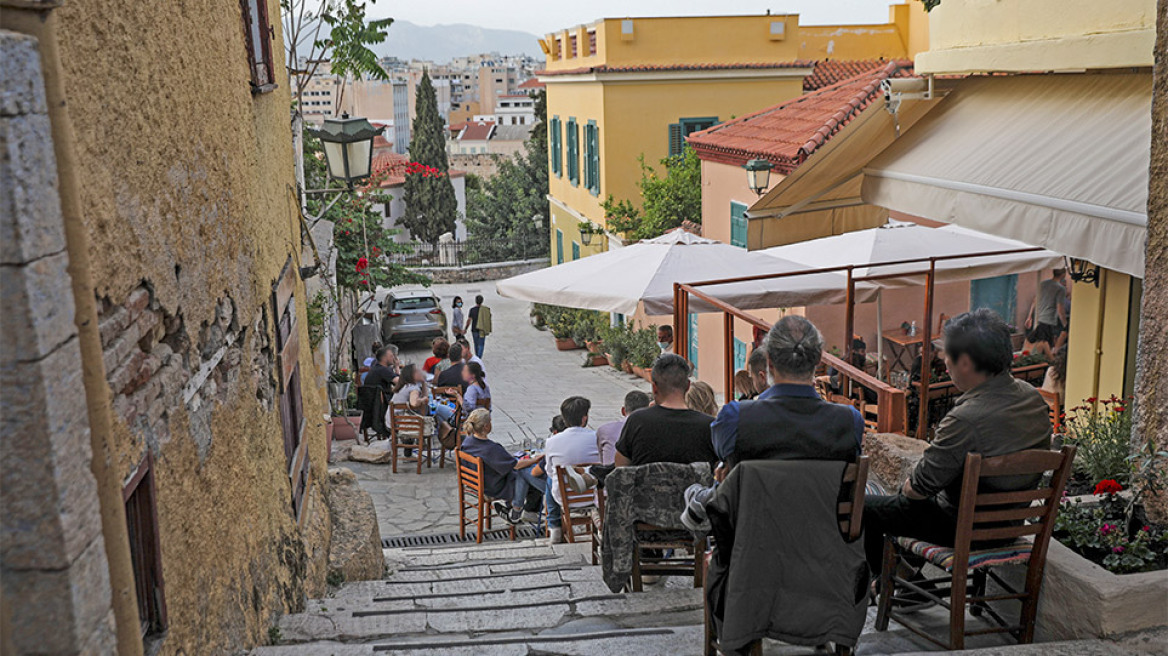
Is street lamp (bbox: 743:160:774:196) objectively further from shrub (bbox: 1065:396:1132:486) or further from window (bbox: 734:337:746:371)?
shrub (bbox: 1065:396:1132:486)

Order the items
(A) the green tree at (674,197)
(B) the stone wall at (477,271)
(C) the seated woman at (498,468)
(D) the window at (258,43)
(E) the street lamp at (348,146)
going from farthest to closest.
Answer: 1. (B) the stone wall at (477,271)
2. (A) the green tree at (674,197)
3. (E) the street lamp at (348,146)
4. (C) the seated woman at (498,468)
5. (D) the window at (258,43)

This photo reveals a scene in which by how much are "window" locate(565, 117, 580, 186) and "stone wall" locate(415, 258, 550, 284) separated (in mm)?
9400

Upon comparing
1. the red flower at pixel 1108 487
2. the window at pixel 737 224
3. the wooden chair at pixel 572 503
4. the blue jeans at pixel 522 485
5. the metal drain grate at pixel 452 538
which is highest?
the red flower at pixel 1108 487

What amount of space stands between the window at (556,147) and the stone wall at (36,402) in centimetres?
2545

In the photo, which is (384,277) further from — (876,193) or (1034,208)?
(1034,208)

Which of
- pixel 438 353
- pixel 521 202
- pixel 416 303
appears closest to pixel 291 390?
pixel 438 353

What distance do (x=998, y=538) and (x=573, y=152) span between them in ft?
74.5

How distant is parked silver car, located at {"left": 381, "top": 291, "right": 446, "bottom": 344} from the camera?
2469 cm

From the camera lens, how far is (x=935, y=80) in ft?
25.4

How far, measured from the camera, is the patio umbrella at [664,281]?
8.21 m

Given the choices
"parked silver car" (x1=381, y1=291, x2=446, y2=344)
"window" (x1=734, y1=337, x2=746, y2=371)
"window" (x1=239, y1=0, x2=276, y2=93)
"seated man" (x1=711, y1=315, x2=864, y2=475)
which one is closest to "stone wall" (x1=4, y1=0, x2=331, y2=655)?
"window" (x1=239, y1=0, x2=276, y2=93)

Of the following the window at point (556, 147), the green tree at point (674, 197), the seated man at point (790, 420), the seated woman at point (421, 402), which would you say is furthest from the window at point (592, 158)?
the seated man at point (790, 420)

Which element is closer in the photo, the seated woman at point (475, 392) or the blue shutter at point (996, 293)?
the seated woman at point (475, 392)

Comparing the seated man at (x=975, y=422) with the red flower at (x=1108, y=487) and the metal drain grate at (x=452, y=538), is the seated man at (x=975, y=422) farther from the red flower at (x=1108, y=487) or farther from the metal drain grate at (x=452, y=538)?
the metal drain grate at (x=452, y=538)
